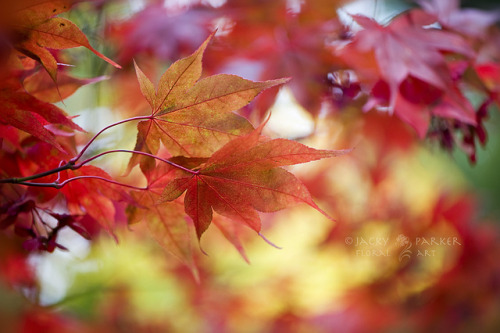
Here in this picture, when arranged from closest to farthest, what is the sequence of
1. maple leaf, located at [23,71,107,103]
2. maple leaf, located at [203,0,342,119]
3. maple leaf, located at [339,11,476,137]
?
maple leaf, located at [23,71,107,103] < maple leaf, located at [339,11,476,137] < maple leaf, located at [203,0,342,119]

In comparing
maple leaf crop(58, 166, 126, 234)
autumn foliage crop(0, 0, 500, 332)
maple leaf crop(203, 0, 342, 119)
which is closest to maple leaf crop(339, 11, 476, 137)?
autumn foliage crop(0, 0, 500, 332)

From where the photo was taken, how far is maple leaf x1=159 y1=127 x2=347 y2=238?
0.36 metres

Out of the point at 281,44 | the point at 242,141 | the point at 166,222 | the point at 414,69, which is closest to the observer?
the point at 242,141

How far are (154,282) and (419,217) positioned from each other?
110 cm

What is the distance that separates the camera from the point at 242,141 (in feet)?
1.17

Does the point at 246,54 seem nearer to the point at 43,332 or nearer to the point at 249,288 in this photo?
the point at 43,332

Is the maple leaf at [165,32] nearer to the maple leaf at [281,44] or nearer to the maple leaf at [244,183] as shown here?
the maple leaf at [281,44]

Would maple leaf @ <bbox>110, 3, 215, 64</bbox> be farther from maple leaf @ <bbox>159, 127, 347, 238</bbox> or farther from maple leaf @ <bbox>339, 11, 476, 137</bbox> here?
maple leaf @ <bbox>159, 127, 347, 238</bbox>

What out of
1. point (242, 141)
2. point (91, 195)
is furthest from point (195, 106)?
A: point (91, 195)

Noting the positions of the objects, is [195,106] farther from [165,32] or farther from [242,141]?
[165,32]

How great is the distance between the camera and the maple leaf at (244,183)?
14.3 inches

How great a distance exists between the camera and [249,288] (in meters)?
1.68

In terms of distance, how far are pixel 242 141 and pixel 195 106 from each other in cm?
6

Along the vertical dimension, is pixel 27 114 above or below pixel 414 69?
above
